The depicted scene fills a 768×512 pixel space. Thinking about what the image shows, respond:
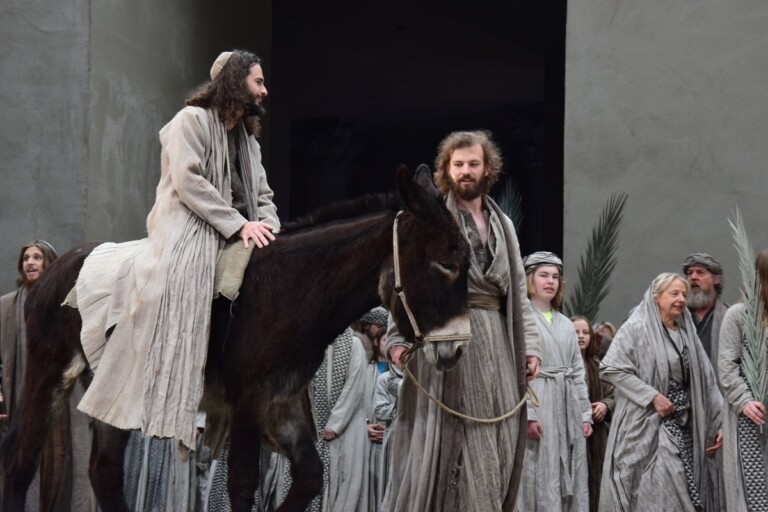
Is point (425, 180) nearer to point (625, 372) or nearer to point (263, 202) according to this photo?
point (263, 202)

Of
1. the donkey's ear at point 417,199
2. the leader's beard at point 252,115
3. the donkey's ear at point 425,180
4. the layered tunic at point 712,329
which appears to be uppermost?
the leader's beard at point 252,115

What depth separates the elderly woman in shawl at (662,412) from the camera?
10.1 m

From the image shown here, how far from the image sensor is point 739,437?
9492 millimetres

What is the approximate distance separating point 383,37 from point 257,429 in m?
15.8

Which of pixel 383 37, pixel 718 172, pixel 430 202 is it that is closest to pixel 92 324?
pixel 430 202

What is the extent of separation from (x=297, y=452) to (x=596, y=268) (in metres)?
5.53

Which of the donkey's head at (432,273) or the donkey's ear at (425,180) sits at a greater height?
the donkey's ear at (425,180)

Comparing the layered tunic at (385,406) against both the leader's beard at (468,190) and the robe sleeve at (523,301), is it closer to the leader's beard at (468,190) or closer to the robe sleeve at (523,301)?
the robe sleeve at (523,301)

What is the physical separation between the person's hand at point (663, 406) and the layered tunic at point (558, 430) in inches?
24.7

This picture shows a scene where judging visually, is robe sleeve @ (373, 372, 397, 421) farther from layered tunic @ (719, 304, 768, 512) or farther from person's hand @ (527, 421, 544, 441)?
layered tunic @ (719, 304, 768, 512)

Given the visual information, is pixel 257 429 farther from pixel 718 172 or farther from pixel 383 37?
pixel 383 37

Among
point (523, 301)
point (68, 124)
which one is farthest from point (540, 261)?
point (68, 124)

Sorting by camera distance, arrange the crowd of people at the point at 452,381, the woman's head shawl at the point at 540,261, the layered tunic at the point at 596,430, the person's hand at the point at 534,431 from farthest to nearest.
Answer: the layered tunic at the point at 596,430 < the woman's head shawl at the point at 540,261 < the person's hand at the point at 534,431 < the crowd of people at the point at 452,381

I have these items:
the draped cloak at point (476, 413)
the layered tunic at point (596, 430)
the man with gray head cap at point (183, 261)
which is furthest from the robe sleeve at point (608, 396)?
the man with gray head cap at point (183, 261)
